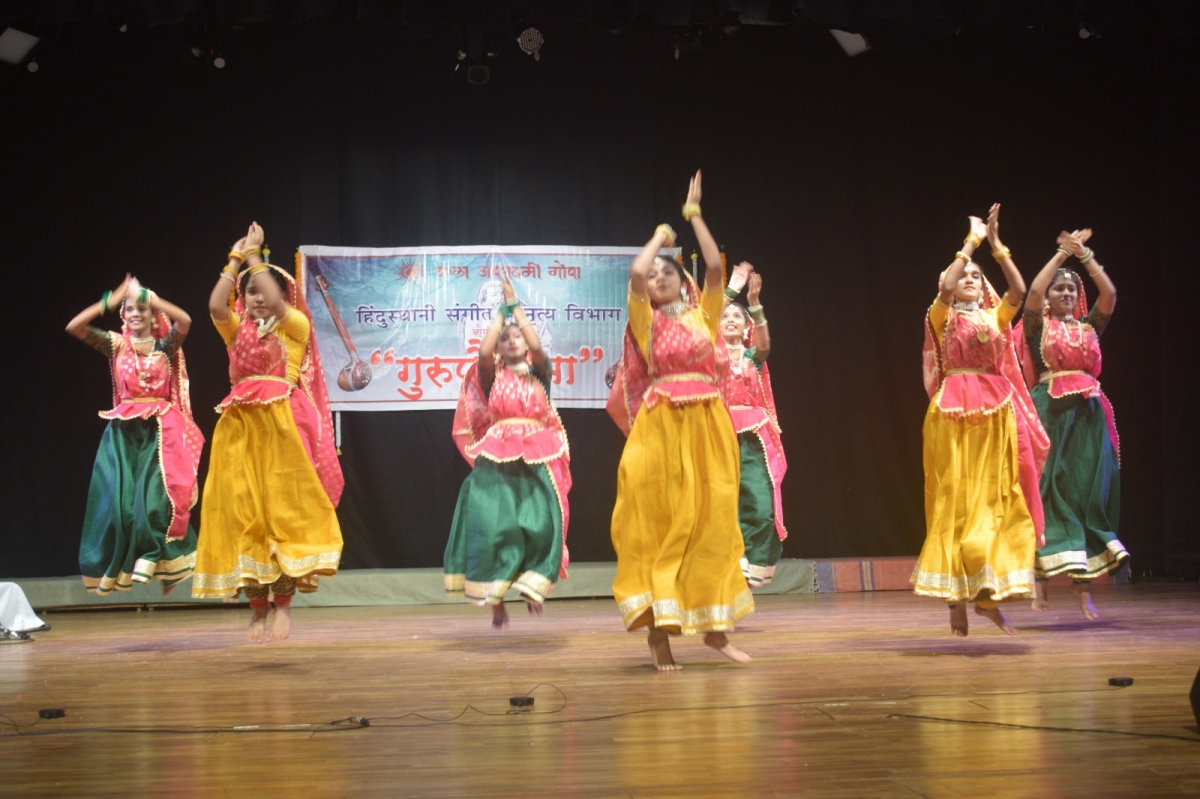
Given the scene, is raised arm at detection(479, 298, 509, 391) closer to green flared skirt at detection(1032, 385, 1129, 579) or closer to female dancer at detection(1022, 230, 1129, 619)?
female dancer at detection(1022, 230, 1129, 619)

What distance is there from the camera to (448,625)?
259 inches

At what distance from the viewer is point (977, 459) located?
5.16 metres

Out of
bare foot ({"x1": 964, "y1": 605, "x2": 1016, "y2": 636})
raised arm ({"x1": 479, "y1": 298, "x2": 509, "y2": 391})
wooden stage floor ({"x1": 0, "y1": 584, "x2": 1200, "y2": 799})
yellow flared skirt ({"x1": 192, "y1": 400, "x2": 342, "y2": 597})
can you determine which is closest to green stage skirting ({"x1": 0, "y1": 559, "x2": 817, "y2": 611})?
wooden stage floor ({"x1": 0, "y1": 584, "x2": 1200, "y2": 799})

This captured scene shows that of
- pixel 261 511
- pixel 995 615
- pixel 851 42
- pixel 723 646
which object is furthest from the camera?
pixel 851 42

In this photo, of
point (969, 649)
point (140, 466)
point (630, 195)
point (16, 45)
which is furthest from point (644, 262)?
point (16, 45)

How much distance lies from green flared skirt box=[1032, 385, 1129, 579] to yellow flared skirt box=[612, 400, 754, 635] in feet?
7.67

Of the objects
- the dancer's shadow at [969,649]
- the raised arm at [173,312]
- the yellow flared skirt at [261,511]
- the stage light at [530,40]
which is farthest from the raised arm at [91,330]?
the dancer's shadow at [969,649]

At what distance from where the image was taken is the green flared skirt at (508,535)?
5.82 metres

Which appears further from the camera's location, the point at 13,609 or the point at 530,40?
the point at 530,40

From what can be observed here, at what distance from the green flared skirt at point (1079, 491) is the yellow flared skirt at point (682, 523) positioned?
7.67 ft

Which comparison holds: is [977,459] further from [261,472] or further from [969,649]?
[261,472]

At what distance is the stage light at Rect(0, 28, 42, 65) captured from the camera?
790cm

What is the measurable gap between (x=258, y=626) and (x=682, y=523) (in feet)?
7.57

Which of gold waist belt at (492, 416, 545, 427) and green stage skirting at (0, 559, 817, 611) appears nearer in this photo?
gold waist belt at (492, 416, 545, 427)
